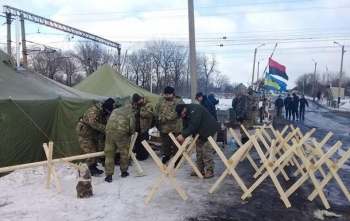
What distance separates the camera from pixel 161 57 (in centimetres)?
6450

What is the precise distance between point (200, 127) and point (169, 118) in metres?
1.44

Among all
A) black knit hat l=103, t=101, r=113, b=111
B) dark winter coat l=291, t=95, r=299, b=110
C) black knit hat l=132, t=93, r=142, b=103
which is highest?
black knit hat l=132, t=93, r=142, b=103

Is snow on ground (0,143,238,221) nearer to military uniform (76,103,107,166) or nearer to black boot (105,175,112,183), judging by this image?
black boot (105,175,112,183)

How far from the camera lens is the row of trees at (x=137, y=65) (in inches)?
2142

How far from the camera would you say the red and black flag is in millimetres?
19498

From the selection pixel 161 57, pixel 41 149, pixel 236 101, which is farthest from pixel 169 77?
pixel 41 149

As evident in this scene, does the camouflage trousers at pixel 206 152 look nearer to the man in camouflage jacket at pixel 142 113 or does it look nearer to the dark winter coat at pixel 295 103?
the man in camouflage jacket at pixel 142 113

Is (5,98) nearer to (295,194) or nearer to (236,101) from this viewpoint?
(295,194)

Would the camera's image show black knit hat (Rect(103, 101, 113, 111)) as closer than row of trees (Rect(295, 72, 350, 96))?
Yes

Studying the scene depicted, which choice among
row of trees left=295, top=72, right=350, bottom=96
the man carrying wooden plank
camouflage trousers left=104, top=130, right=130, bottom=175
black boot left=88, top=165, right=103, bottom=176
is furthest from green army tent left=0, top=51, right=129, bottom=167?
row of trees left=295, top=72, right=350, bottom=96

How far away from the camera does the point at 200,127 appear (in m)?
6.54

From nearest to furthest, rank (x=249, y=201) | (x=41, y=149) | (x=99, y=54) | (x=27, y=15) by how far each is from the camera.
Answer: (x=249, y=201)
(x=41, y=149)
(x=27, y=15)
(x=99, y=54)

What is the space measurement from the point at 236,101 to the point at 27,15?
18.3 meters

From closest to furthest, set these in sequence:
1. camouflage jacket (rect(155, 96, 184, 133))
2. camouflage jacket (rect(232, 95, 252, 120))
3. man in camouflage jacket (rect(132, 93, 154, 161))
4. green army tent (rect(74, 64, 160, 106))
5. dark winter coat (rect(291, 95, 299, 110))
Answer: camouflage jacket (rect(155, 96, 184, 133)) < man in camouflage jacket (rect(132, 93, 154, 161)) < camouflage jacket (rect(232, 95, 252, 120)) < green army tent (rect(74, 64, 160, 106)) < dark winter coat (rect(291, 95, 299, 110))
